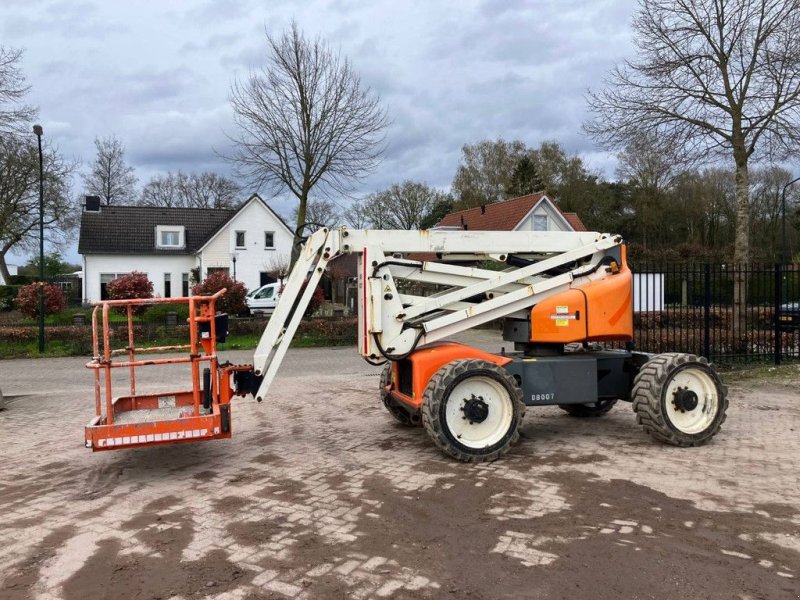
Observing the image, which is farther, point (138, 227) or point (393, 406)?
point (138, 227)

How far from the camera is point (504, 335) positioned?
7.45 m

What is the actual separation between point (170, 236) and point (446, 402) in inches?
1555

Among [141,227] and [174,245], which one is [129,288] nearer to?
[174,245]

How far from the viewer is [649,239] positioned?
50500 millimetres

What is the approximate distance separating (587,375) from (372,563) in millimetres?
3749

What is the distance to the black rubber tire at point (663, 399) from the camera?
665 centimetres

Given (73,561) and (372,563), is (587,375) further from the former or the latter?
(73,561)

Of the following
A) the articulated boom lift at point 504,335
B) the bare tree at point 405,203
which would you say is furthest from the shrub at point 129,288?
the bare tree at point 405,203

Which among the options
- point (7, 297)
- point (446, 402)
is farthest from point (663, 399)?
point (7, 297)

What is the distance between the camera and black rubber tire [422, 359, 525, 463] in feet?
20.0

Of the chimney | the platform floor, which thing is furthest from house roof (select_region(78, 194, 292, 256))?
the platform floor

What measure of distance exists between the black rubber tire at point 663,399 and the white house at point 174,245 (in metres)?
34.4

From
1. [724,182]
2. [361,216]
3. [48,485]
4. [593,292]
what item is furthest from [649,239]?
[48,485]

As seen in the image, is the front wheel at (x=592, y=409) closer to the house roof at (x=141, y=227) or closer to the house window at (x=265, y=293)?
the house window at (x=265, y=293)
